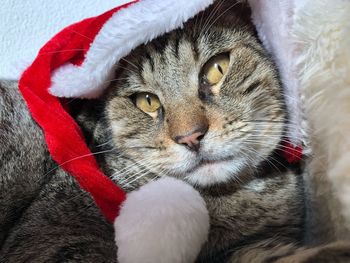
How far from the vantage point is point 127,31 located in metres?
0.93

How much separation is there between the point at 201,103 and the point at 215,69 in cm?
10

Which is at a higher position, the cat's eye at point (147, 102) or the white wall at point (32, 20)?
the white wall at point (32, 20)

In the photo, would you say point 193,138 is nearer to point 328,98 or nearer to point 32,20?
point 328,98

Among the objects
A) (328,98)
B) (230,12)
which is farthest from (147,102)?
(328,98)

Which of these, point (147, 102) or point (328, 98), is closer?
point (328, 98)

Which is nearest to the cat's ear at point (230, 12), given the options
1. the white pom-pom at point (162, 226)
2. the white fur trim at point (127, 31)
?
the white fur trim at point (127, 31)

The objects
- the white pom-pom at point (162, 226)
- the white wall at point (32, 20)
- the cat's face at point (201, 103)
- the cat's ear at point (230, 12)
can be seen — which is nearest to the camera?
the white pom-pom at point (162, 226)

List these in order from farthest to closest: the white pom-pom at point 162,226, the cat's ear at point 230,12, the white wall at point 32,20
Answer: the white wall at point 32,20
the cat's ear at point 230,12
the white pom-pom at point 162,226

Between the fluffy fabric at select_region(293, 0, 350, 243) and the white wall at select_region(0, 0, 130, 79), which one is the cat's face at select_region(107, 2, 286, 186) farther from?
the white wall at select_region(0, 0, 130, 79)

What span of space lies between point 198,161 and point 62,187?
1.04ft

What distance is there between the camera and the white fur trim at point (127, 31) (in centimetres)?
92

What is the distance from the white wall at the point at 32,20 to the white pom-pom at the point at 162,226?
2.72 feet

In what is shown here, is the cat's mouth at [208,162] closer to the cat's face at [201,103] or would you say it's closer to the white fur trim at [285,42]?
the cat's face at [201,103]

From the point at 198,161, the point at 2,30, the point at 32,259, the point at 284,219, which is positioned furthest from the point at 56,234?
the point at 2,30
